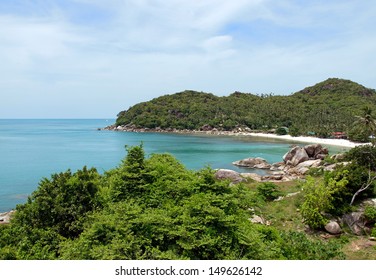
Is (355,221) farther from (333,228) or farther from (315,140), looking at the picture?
(315,140)

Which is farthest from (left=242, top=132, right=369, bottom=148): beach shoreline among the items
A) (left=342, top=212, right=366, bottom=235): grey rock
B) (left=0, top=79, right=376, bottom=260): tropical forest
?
(left=342, top=212, right=366, bottom=235): grey rock

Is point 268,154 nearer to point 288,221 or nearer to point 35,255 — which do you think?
point 288,221

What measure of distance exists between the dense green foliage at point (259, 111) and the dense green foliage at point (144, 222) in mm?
81880

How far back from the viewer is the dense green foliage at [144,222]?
8.74m

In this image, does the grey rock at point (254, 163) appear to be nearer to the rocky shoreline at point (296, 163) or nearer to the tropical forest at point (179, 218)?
the rocky shoreline at point (296, 163)

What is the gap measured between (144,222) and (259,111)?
381 ft

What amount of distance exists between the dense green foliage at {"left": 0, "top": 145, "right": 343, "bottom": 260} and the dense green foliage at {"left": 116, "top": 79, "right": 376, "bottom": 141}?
269 ft

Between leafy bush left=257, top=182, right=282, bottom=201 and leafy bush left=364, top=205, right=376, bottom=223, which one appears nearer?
leafy bush left=364, top=205, right=376, bottom=223

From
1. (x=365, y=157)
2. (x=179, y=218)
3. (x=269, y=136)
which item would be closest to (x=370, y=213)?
(x=179, y=218)

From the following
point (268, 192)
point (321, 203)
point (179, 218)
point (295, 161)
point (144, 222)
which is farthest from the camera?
point (295, 161)

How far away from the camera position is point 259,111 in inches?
4759

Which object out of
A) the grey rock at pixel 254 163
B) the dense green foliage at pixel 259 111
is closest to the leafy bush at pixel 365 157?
the grey rock at pixel 254 163

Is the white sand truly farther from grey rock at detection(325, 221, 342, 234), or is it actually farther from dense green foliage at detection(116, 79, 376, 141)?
grey rock at detection(325, 221, 342, 234)

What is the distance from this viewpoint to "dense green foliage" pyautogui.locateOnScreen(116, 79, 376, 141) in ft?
322
